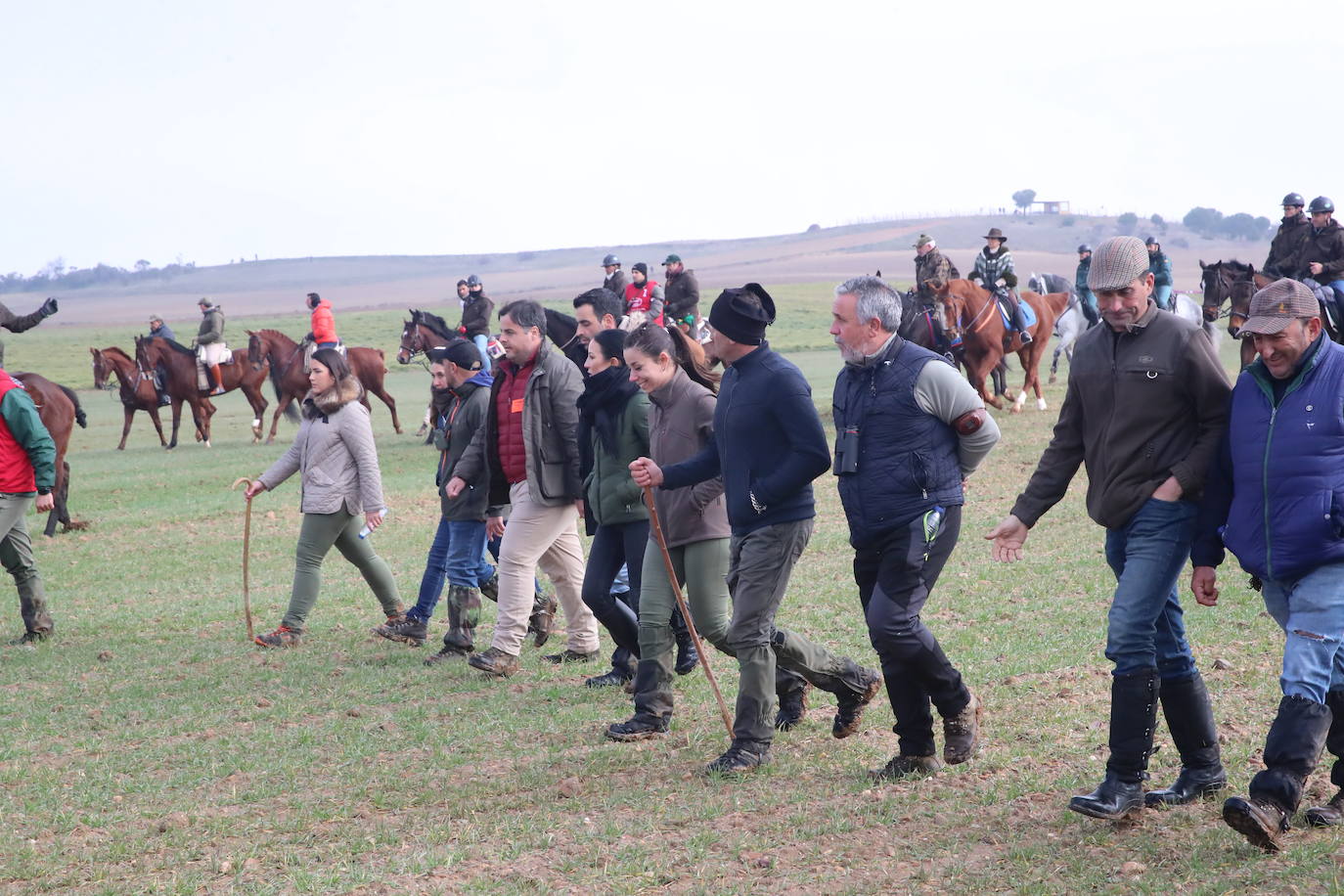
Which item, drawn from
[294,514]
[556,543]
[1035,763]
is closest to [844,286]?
[1035,763]

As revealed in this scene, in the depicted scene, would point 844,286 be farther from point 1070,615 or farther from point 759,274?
point 759,274

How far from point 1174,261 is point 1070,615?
135 metres

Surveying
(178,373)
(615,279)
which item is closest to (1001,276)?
(615,279)

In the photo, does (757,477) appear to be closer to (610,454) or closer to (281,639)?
(610,454)

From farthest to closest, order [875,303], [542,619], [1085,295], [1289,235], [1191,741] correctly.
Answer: [1085,295] → [1289,235] → [542,619] → [875,303] → [1191,741]

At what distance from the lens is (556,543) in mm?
8133

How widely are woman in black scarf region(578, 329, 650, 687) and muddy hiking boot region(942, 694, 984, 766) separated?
6.22ft

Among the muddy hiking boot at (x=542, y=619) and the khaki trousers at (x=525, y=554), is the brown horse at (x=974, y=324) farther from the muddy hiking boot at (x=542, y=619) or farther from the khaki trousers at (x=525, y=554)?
the khaki trousers at (x=525, y=554)

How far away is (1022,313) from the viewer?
69.3 feet

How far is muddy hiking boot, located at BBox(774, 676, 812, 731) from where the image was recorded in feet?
21.4

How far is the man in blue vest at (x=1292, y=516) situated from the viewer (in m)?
4.42

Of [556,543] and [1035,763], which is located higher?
[556,543]

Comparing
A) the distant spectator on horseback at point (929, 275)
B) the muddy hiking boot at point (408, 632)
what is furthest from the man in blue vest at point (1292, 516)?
the distant spectator on horseback at point (929, 275)

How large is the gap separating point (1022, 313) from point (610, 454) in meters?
15.2
